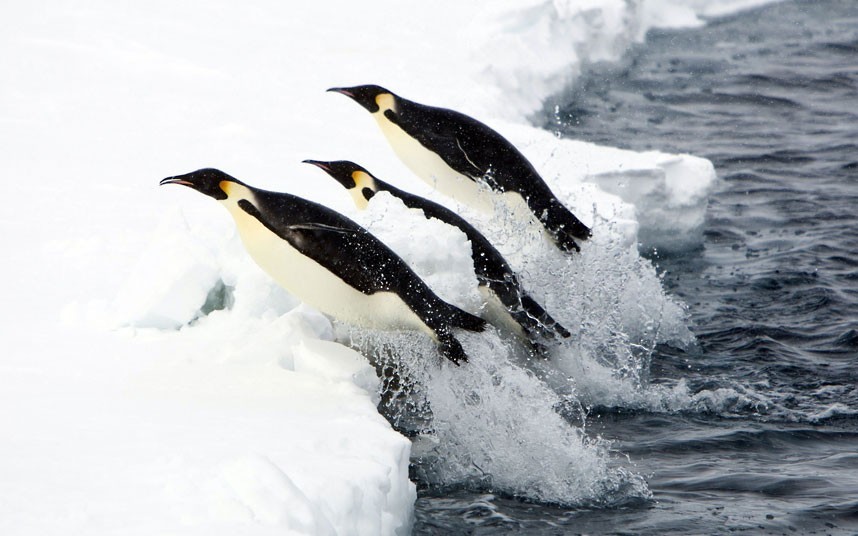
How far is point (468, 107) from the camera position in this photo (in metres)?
7.22

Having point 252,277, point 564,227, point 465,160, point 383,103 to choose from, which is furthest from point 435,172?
point 252,277

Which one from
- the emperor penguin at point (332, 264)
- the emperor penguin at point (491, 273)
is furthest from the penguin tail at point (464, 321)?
the emperor penguin at point (491, 273)

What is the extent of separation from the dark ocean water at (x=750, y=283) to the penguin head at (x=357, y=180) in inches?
52.3

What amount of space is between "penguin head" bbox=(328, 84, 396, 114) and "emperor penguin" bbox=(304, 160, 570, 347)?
800 millimetres

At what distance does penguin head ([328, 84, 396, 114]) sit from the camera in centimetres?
547

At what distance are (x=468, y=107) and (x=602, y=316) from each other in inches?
101

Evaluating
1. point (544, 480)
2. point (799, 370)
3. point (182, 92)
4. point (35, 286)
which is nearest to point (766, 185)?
point (799, 370)

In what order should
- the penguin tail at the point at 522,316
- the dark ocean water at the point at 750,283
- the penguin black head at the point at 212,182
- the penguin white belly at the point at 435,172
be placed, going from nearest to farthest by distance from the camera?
1. the dark ocean water at the point at 750,283
2. the penguin black head at the point at 212,182
3. the penguin tail at the point at 522,316
4. the penguin white belly at the point at 435,172

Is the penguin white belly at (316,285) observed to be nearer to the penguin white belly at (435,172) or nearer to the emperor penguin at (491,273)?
the emperor penguin at (491,273)

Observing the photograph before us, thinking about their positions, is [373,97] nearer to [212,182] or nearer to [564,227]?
[564,227]

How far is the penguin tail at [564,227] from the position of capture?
17.1 ft

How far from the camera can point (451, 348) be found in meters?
4.00

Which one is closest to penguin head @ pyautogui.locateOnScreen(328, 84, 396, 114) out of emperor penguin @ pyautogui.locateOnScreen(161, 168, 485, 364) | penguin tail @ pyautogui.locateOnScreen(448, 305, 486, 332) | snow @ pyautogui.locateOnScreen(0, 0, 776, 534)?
snow @ pyautogui.locateOnScreen(0, 0, 776, 534)

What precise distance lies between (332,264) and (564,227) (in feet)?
5.18
